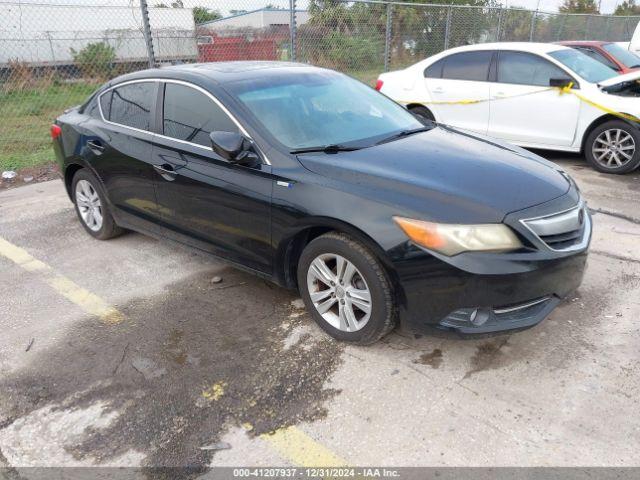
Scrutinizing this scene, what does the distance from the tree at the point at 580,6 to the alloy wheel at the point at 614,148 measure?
1164 inches

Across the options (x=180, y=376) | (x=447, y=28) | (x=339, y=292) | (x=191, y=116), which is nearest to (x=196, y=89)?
(x=191, y=116)

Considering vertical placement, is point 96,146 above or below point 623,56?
below

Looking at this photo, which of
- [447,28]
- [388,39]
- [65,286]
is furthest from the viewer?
[447,28]

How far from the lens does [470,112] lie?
7473mm

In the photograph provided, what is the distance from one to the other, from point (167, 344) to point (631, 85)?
21.5ft

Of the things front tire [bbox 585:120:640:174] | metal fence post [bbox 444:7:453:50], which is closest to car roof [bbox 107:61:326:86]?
front tire [bbox 585:120:640:174]

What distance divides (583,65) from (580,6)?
29.6m

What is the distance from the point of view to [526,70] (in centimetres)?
703

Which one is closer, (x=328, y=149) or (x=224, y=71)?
(x=328, y=149)

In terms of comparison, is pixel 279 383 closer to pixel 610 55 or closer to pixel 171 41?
pixel 610 55

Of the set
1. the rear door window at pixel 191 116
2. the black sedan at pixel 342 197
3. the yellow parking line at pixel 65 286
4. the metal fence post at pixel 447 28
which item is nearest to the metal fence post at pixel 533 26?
the metal fence post at pixel 447 28

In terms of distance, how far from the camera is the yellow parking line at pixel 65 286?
12.2 ft

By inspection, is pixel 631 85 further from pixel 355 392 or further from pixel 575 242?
pixel 355 392

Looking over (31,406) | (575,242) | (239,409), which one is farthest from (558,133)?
(31,406)
